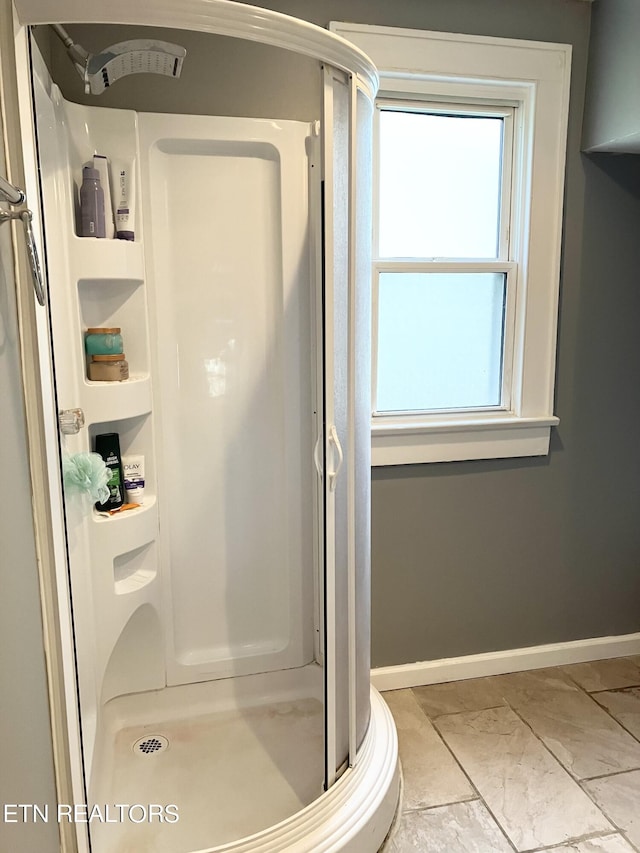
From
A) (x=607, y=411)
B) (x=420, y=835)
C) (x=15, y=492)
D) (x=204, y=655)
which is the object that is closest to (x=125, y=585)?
(x=204, y=655)

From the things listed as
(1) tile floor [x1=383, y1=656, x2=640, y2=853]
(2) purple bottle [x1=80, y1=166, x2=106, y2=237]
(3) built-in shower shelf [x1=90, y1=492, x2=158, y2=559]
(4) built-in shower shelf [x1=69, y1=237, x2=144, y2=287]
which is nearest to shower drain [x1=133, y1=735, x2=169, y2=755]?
(3) built-in shower shelf [x1=90, y1=492, x2=158, y2=559]

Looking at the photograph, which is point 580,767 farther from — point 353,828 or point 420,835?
point 353,828

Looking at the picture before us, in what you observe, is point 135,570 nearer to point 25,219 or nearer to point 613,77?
point 25,219

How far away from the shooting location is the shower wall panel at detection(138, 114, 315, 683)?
184 centimetres

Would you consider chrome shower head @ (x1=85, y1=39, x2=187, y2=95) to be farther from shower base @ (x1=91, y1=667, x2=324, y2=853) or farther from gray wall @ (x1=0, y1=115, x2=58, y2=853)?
shower base @ (x1=91, y1=667, x2=324, y2=853)

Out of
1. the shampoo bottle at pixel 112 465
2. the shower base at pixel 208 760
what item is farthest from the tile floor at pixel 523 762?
the shampoo bottle at pixel 112 465

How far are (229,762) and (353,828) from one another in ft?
1.49

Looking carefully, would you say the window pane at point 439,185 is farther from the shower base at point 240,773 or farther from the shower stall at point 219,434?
the shower base at point 240,773

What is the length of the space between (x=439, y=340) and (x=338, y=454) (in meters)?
0.86

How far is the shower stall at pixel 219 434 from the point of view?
1433mm

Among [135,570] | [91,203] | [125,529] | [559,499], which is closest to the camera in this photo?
[91,203]

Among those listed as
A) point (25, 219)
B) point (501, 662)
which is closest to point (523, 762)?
point (501, 662)

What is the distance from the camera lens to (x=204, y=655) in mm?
2059

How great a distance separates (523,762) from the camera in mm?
1884
